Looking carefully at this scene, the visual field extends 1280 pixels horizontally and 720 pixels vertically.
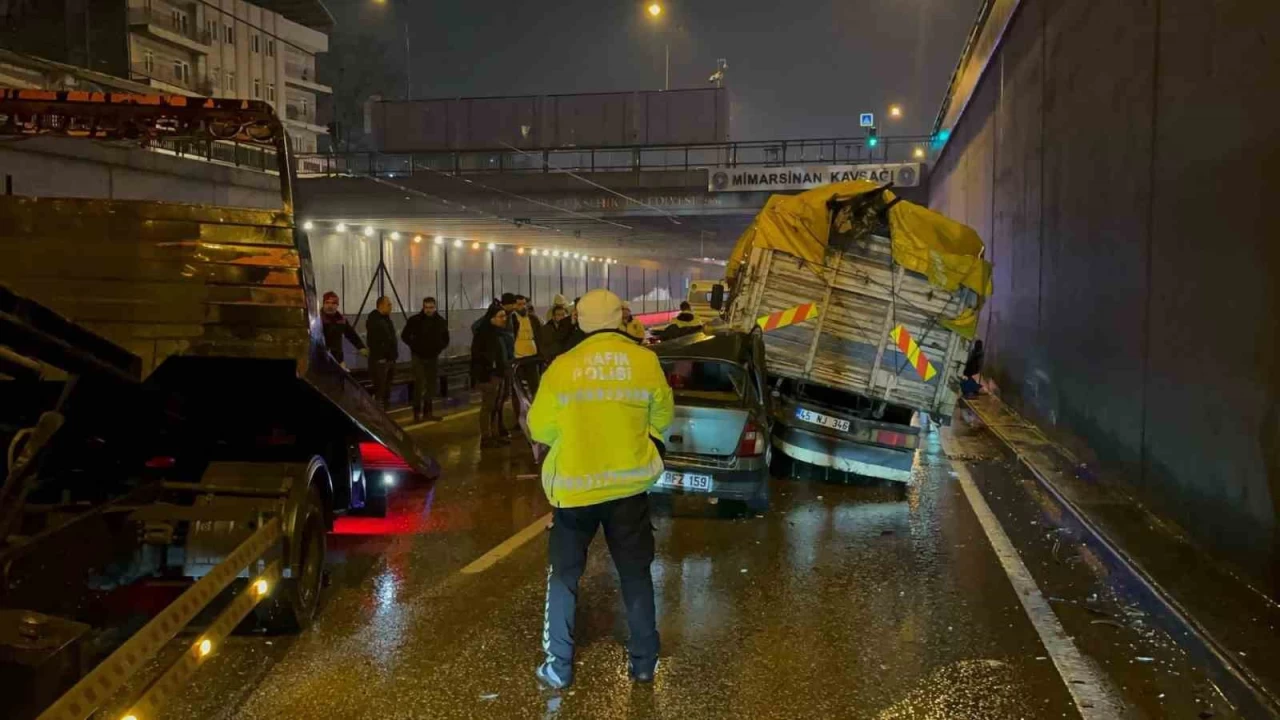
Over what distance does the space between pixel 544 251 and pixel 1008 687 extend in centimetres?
4401

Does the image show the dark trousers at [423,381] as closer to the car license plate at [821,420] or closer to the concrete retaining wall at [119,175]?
the concrete retaining wall at [119,175]

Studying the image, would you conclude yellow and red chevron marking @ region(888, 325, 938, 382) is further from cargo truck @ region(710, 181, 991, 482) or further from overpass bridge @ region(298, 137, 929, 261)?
overpass bridge @ region(298, 137, 929, 261)

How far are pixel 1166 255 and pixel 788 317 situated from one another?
3.64 meters

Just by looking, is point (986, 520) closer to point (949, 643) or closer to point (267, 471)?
point (949, 643)

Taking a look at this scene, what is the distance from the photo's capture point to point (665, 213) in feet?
96.5

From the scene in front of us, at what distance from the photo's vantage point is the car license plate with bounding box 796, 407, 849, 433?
961cm

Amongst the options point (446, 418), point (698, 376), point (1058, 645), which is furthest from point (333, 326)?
point (1058, 645)

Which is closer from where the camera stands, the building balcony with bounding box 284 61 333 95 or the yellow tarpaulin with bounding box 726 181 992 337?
the yellow tarpaulin with bounding box 726 181 992 337

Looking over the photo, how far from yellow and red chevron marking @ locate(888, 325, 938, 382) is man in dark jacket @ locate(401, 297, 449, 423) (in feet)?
21.4

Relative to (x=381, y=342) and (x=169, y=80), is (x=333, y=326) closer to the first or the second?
(x=381, y=342)

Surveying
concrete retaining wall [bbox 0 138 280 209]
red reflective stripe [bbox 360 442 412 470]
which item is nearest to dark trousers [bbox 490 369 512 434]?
red reflective stripe [bbox 360 442 412 470]

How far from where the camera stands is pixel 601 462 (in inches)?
169

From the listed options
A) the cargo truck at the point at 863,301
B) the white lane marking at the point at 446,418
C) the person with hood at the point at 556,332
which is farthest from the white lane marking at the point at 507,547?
the white lane marking at the point at 446,418

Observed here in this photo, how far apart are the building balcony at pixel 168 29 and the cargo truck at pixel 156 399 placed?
155 feet
